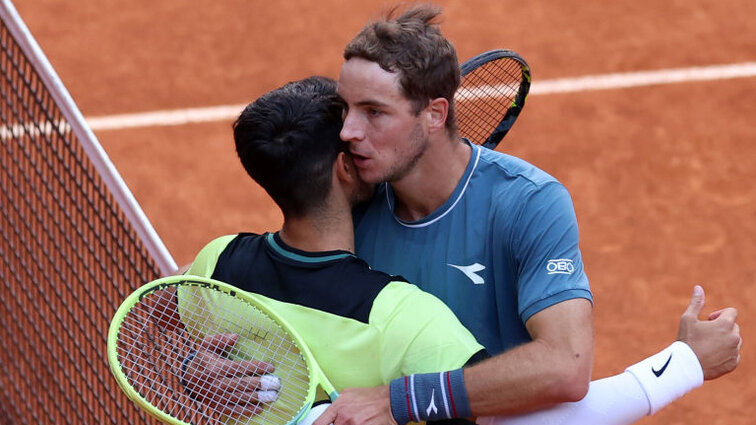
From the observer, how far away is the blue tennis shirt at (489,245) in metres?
3.78

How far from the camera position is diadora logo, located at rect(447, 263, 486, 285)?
3975 millimetres

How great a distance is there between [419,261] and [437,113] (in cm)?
50

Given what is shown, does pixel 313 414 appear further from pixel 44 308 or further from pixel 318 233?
pixel 44 308

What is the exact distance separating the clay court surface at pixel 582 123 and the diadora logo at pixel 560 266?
11.4ft

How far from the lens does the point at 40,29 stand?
36.1ft

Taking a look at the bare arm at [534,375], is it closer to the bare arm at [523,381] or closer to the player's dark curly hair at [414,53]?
the bare arm at [523,381]

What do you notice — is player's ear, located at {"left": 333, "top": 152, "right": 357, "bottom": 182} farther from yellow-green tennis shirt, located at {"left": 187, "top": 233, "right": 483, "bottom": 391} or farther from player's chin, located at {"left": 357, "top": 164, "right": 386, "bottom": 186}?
yellow-green tennis shirt, located at {"left": 187, "top": 233, "right": 483, "bottom": 391}

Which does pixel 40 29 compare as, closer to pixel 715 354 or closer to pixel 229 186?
pixel 229 186

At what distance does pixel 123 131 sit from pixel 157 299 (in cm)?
600

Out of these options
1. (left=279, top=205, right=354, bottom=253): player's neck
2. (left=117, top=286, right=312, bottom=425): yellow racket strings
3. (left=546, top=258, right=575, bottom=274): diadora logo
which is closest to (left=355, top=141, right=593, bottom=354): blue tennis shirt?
(left=546, top=258, right=575, bottom=274): diadora logo

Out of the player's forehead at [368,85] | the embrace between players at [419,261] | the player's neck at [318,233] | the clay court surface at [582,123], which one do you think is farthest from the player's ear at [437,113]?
the clay court surface at [582,123]

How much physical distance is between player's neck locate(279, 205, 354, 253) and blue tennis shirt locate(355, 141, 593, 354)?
40cm

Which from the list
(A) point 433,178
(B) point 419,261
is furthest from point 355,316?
(A) point 433,178

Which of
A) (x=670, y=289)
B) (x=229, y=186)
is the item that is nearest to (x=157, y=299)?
(x=670, y=289)
